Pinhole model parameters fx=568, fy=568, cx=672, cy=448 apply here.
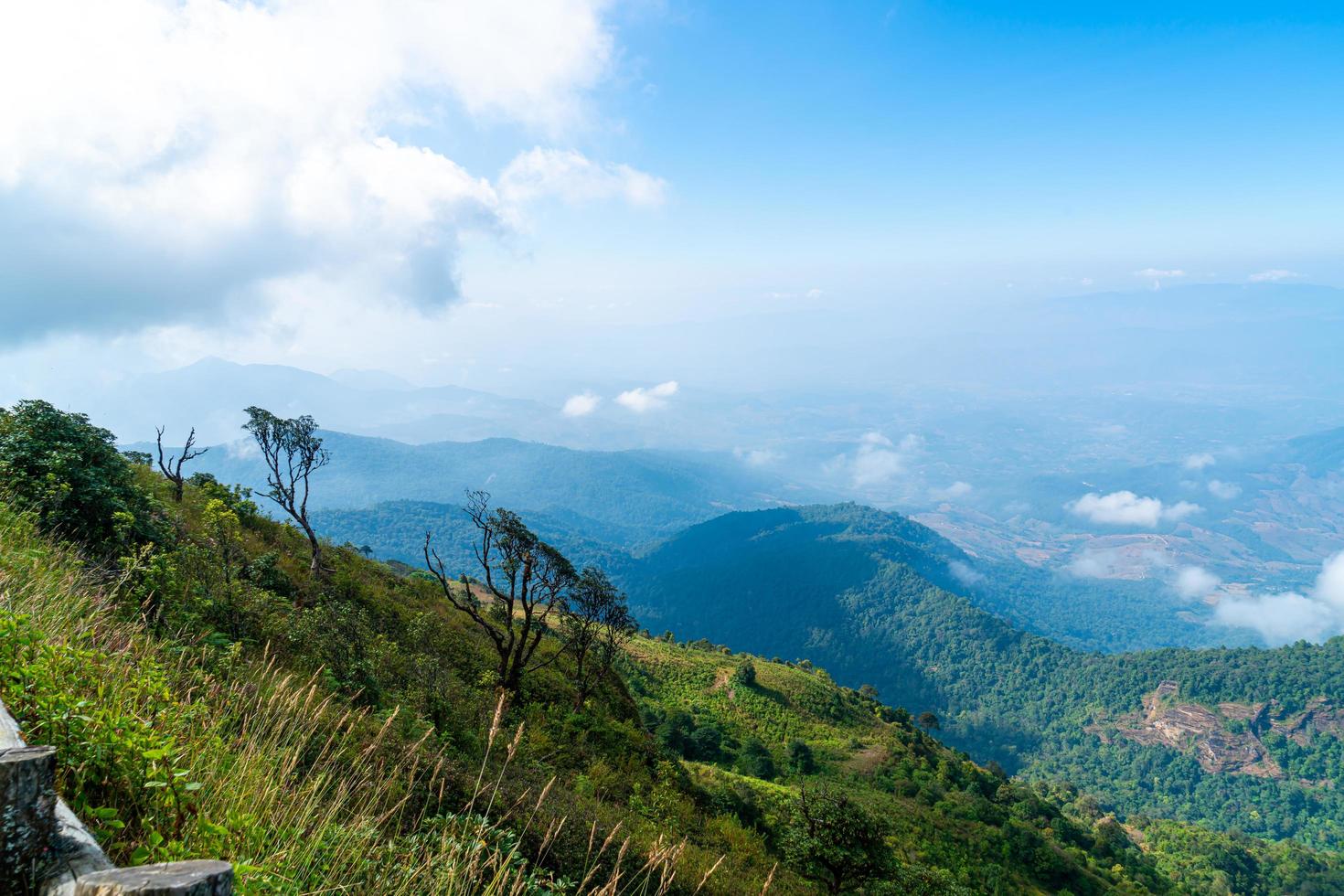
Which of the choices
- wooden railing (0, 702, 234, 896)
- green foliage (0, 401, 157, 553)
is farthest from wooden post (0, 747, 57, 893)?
green foliage (0, 401, 157, 553)

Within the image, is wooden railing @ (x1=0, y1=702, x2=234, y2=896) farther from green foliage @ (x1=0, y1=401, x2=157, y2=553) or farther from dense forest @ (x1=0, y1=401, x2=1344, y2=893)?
green foliage @ (x1=0, y1=401, x2=157, y2=553)

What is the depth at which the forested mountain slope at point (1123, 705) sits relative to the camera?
95250 mm

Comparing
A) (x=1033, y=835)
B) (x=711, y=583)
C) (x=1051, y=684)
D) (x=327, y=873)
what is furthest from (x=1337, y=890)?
(x=711, y=583)

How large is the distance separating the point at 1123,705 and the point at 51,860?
15268 cm

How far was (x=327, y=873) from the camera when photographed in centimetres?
306

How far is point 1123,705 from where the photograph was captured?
113125 mm

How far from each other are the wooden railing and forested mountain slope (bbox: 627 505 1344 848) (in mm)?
127135

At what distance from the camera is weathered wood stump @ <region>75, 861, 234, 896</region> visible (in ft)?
4.75

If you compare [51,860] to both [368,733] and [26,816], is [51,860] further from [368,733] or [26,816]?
[368,733]

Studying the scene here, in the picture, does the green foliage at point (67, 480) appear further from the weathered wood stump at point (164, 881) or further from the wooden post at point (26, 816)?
the weathered wood stump at point (164, 881)

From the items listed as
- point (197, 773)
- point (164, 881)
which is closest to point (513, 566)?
point (197, 773)

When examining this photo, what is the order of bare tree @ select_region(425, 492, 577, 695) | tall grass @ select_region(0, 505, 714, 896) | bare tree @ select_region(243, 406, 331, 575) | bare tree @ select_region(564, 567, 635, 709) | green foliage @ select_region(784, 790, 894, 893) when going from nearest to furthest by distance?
tall grass @ select_region(0, 505, 714, 896) < green foliage @ select_region(784, 790, 894, 893) < bare tree @ select_region(425, 492, 577, 695) < bare tree @ select_region(243, 406, 331, 575) < bare tree @ select_region(564, 567, 635, 709)

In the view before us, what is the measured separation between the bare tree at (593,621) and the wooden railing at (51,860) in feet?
52.8

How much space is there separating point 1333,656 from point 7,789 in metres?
173
